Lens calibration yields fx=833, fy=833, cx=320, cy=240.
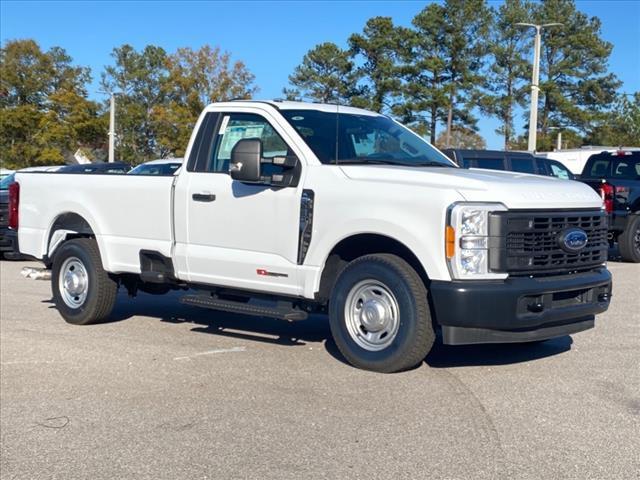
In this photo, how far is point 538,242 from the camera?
612 cm

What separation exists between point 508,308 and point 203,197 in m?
2.98

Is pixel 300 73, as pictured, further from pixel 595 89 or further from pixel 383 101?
pixel 595 89

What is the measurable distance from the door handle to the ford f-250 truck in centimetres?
1

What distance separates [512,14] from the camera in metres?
48.7

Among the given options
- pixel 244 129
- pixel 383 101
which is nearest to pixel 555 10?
pixel 383 101

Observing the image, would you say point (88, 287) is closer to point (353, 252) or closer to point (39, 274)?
point (39, 274)

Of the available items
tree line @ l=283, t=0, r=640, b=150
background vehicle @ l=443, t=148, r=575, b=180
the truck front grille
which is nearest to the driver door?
the truck front grille

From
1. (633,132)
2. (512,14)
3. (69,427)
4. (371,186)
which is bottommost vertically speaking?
(69,427)

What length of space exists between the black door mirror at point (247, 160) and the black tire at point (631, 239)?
10.1 metres

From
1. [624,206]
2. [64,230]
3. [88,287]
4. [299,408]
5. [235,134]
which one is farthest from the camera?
[624,206]

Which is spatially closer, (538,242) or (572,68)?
(538,242)

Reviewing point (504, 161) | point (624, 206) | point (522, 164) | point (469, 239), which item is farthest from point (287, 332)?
point (522, 164)

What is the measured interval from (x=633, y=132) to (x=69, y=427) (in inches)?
1940

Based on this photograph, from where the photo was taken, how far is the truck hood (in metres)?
5.98
